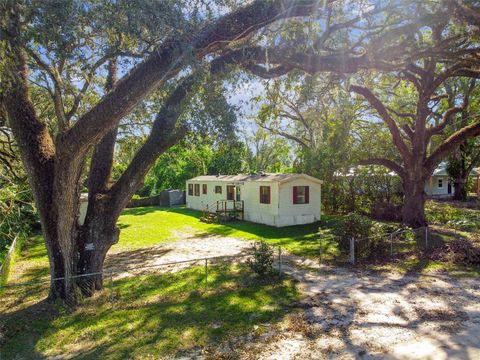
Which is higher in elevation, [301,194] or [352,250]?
[301,194]

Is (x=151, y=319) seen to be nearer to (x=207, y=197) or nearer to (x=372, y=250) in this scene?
(x=372, y=250)

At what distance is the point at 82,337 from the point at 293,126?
83.0 ft

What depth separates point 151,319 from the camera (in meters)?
7.38

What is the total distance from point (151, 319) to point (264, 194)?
1444cm

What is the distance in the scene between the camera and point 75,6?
561 centimetres

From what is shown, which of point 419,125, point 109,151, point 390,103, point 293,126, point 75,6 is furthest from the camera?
point 293,126

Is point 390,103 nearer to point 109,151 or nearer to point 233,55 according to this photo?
point 233,55

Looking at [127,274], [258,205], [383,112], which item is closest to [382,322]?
[127,274]

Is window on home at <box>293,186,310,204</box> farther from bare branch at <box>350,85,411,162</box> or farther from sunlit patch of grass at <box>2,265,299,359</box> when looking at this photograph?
sunlit patch of grass at <box>2,265,299,359</box>

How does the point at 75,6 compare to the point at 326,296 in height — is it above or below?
above

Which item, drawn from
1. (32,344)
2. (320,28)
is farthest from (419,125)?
(32,344)

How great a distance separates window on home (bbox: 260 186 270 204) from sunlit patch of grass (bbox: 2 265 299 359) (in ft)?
36.0

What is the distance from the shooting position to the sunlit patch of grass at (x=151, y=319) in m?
6.20

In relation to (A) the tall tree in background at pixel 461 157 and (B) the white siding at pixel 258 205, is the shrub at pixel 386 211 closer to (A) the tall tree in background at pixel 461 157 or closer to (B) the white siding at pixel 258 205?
(B) the white siding at pixel 258 205
